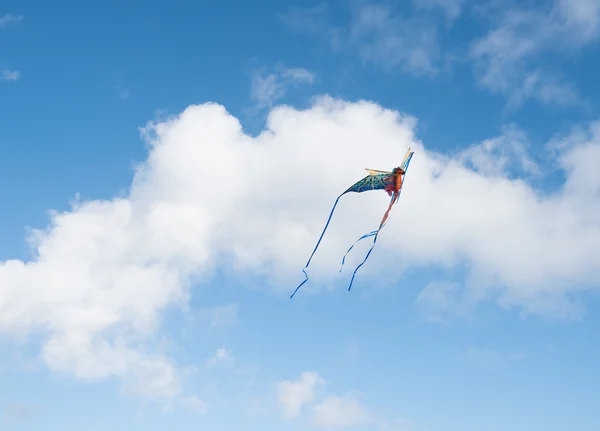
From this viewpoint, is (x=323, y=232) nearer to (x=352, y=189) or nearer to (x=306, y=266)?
(x=306, y=266)

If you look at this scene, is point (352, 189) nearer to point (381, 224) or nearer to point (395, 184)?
point (395, 184)

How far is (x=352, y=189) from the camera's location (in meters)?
39.8

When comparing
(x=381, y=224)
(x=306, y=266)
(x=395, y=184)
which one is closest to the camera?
(x=306, y=266)

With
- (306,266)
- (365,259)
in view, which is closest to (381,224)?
(365,259)

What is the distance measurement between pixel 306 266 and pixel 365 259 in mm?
4144

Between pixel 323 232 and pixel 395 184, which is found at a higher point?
pixel 395 184

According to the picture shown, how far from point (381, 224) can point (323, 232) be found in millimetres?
5703

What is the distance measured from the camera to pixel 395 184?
3909cm

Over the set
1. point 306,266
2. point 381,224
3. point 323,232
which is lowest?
point 306,266

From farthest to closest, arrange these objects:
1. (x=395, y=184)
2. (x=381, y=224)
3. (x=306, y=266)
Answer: (x=395, y=184) → (x=381, y=224) → (x=306, y=266)

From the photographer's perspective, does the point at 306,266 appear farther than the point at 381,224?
No

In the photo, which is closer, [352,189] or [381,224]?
[381,224]

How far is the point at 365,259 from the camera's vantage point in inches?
1228

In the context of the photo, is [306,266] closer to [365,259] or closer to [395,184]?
[365,259]
